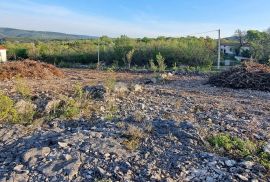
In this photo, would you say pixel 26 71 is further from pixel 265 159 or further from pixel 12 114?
pixel 265 159

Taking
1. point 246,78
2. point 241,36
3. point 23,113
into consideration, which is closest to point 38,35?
point 241,36

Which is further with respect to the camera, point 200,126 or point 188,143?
point 200,126

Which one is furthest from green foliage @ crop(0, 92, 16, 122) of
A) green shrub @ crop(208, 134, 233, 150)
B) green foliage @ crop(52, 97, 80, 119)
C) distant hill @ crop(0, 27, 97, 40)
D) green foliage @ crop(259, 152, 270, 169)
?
distant hill @ crop(0, 27, 97, 40)

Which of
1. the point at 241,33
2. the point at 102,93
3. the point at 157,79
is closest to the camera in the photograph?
the point at 102,93

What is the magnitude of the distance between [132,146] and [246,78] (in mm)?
6849

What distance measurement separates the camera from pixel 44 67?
12859 mm

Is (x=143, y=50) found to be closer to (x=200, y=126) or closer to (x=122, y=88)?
→ (x=122, y=88)

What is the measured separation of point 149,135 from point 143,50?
49.9ft

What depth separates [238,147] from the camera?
171 inches

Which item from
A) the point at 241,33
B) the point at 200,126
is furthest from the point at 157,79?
A: the point at 241,33

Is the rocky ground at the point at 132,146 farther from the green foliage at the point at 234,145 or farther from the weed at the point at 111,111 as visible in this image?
the green foliage at the point at 234,145

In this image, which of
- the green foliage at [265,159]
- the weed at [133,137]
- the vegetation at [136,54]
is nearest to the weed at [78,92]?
the weed at [133,137]

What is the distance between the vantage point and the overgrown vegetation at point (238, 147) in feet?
13.5

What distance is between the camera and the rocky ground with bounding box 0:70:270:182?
12.1 feet
